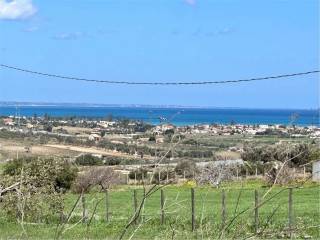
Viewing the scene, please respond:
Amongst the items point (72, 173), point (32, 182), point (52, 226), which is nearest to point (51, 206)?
point (32, 182)

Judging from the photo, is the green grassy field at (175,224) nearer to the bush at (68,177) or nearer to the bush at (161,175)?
the bush at (161,175)

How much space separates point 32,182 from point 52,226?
2.14 meters

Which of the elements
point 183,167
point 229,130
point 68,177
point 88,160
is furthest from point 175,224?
point 68,177

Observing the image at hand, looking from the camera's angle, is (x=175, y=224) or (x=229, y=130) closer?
(x=229, y=130)

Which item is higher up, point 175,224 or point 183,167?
point 183,167

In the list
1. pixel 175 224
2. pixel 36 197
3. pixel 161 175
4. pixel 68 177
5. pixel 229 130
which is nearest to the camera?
pixel 161 175

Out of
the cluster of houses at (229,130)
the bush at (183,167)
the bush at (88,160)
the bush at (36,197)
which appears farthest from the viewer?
the bush at (88,160)

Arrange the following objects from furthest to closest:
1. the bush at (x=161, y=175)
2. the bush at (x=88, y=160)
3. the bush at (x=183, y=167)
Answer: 1. the bush at (x=88, y=160)
2. the bush at (x=183, y=167)
3. the bush at (x=161, y=175)

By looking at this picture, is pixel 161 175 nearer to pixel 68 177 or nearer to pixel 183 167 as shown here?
pixel 183 167

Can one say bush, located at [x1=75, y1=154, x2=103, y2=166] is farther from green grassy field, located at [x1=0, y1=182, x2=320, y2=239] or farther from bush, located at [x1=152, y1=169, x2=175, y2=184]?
bush, located at [x1=152, y1=169, x2=175, y2=184]

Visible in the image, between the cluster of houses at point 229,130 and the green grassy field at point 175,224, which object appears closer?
the cluster of houses at point 229,130

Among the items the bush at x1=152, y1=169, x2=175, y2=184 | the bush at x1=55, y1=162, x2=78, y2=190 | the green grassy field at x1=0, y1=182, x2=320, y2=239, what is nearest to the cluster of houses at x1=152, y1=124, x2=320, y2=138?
the bush at x1=152, y1=169, x2=175, y2=184

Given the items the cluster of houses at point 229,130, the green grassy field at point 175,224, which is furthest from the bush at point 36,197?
the cluster of houses at point 229,130

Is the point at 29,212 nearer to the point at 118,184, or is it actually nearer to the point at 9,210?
the point at 9,210
